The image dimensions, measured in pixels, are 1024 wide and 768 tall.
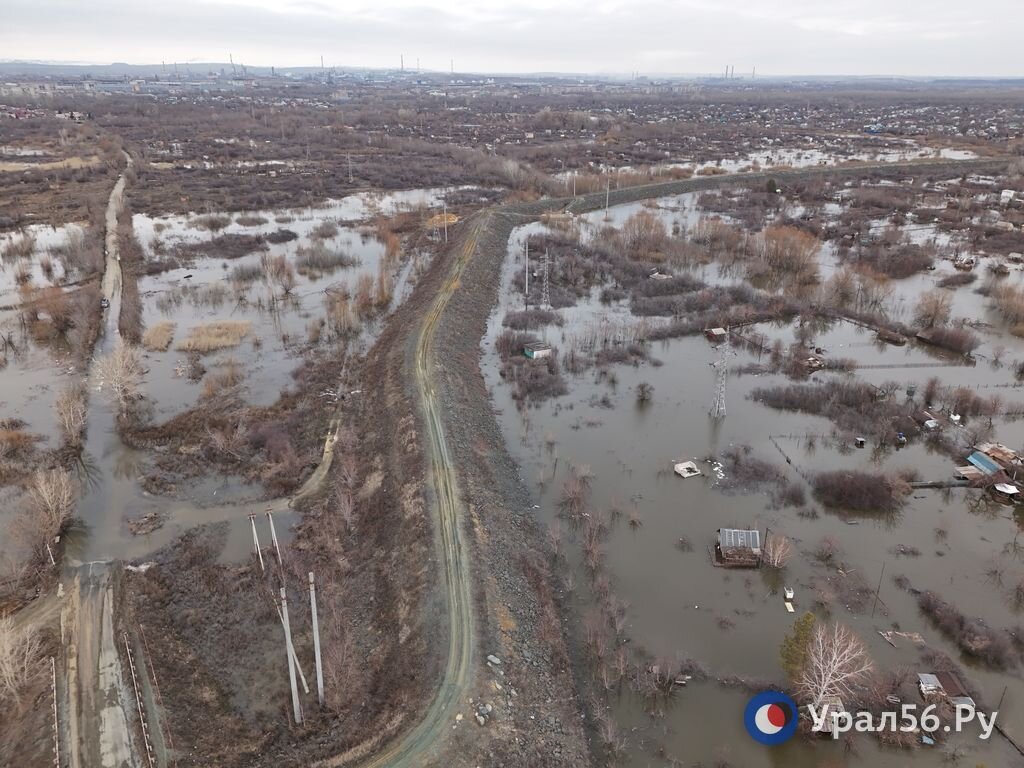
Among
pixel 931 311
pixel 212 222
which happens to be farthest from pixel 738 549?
pixel 212 222

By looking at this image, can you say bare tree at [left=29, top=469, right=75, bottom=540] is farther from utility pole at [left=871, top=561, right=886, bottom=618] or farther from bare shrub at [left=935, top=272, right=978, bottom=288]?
bare shrub at [left=935, top=272, right=978, bottom=288]

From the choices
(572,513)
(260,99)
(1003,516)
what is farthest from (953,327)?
(260,99)

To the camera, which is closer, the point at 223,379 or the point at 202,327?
the point at 223,379

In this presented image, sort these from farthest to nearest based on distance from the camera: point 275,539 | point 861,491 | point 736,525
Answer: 1. point 861,491
2. point 736,525
3. point 275,539

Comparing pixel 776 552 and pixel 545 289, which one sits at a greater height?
pixel 545 289

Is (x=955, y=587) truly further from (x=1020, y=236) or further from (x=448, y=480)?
(x=1020, y=236)

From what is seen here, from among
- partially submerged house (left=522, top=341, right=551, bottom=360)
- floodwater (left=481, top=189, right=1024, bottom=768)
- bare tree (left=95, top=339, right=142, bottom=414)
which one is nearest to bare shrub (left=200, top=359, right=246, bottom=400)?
bare tree (left=95, top=339, right=142, bottom=414)

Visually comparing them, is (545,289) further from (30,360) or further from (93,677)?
(93,677)
